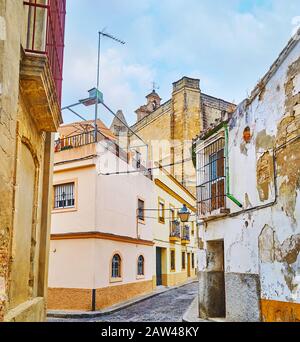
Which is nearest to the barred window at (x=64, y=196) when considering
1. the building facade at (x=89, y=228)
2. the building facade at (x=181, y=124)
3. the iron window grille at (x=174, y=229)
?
the building facade at (x=89, y=228)

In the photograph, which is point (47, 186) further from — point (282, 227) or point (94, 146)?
point (94, 146)

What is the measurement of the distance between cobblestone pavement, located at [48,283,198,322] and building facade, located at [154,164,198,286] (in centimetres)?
391

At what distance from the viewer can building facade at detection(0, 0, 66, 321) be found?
3773 millimetres

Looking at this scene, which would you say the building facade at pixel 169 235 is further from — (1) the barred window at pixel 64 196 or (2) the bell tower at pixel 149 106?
(2) the bell tower at pixel 149 106

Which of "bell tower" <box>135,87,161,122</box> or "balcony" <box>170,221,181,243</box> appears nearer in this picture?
"balcony" <box>170,221,181,243</box>

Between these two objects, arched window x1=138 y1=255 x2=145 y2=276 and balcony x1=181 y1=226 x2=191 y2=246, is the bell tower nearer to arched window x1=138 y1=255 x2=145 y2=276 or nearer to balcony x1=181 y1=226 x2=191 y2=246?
balcony x1=181 y1=226 x2=191 y2=246

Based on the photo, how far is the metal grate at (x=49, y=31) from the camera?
5451 mm

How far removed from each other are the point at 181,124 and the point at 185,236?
770cm

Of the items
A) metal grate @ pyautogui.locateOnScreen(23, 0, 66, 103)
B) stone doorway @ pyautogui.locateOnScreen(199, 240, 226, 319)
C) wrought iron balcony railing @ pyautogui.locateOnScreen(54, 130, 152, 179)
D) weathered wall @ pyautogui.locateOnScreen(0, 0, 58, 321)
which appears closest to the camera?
weathered wall @ pyautogui.locateOnScreen(0, 0, 58, 321)

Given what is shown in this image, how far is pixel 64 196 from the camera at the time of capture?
609 inches

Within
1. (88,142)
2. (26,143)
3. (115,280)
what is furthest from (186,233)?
(26,143)

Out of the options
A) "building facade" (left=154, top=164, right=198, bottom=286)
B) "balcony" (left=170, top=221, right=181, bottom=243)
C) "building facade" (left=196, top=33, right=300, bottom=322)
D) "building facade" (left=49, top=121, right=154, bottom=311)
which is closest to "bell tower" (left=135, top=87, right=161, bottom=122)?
"building facade" (left=154, top=164, right=198, bottom=286)

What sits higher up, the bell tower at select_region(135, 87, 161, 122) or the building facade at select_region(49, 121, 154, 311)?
the bell tower at select_region(135, 87, 161, 122)

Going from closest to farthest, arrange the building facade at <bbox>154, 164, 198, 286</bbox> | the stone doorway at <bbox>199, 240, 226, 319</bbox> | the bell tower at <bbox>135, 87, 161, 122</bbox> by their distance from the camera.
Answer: the stone doorway at <bbox>199, 240, 226, 319</bbox> → the building facade at <bbox>154, 164, 198, 286</bbox> → the bell tower at <bbox>135, 87, 161, 122</bbox>
